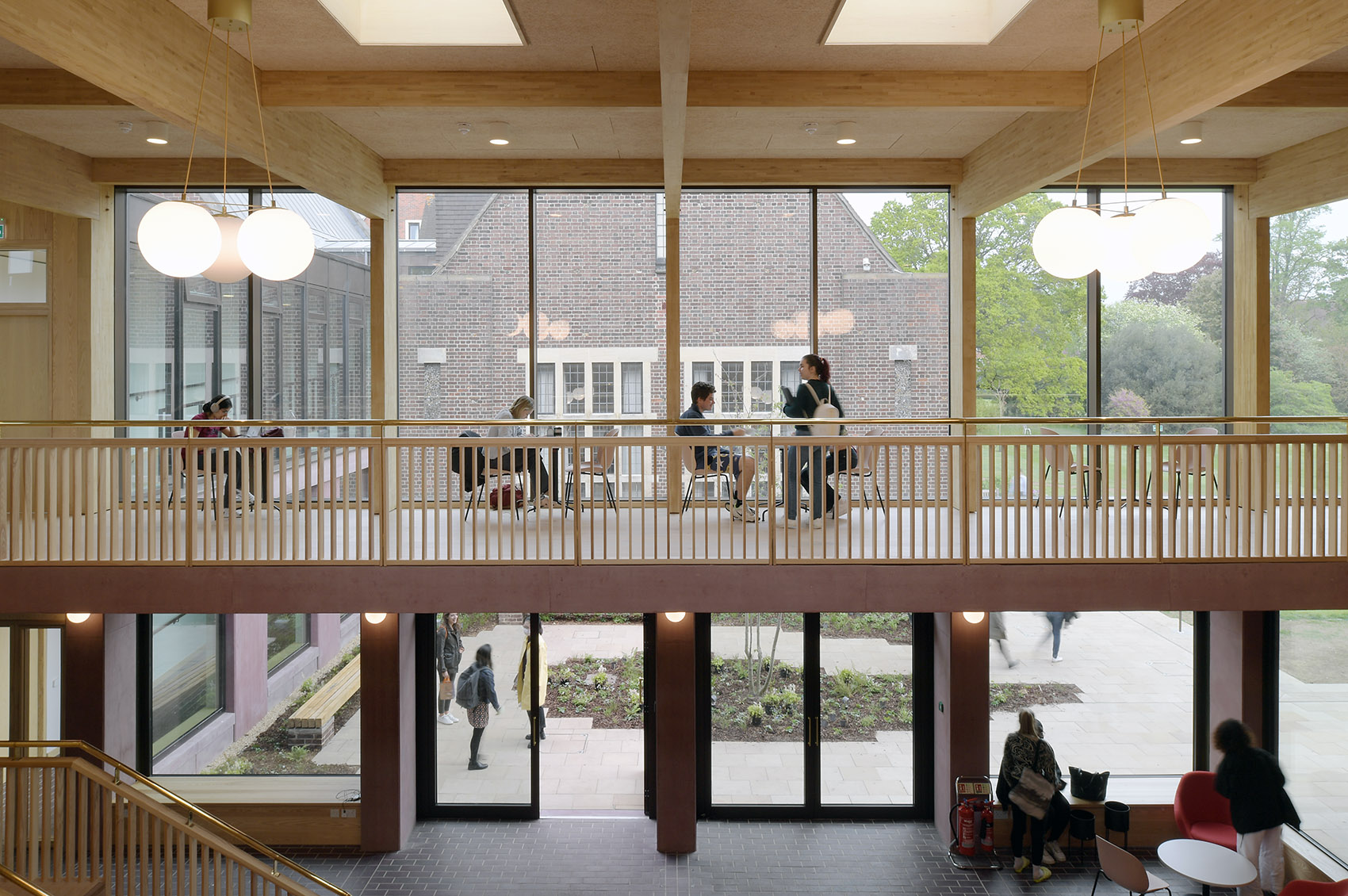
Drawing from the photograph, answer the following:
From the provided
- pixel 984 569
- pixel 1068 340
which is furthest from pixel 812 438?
pixel 1068 340

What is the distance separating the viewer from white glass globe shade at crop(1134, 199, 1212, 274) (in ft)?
13.4

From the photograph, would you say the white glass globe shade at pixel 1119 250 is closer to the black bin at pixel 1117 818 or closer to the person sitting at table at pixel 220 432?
the person sitting at table at pixel 220 432

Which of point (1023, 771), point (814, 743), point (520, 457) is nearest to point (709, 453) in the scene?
point (520, 457)

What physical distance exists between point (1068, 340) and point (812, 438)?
437cm

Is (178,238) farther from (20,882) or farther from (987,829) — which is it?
(987,829)

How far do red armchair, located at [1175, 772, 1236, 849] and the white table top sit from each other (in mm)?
1286

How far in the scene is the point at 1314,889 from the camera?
603cm

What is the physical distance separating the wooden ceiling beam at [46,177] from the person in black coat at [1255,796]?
36.6ft

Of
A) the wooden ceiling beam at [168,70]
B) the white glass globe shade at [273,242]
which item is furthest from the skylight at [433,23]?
the white glass globe shade at [273,242]

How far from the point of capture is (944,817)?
28.9ft

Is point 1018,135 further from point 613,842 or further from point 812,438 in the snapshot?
point 613,842

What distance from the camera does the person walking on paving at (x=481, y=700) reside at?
9.29m

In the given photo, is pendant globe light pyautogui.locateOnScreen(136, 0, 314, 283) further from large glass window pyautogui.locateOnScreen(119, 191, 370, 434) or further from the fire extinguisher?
the fire extinguisher

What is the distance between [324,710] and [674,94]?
23.7 ft
